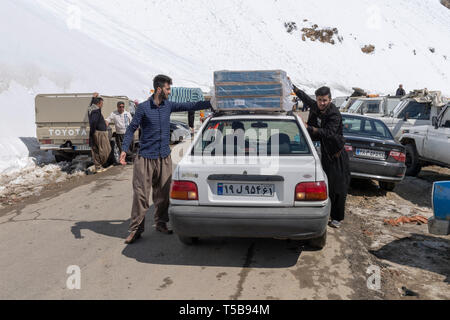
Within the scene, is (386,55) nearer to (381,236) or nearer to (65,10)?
(65,10)

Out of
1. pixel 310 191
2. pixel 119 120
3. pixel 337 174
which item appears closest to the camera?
pixel 310 191

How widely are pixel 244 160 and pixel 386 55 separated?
71.5 m

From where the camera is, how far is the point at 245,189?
3.75 metres

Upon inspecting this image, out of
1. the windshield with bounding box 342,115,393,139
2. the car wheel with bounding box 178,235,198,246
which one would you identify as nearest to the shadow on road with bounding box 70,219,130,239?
the car wheel with bounding box 178,235,198,246

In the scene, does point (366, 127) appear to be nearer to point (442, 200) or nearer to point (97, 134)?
point (442, 200)

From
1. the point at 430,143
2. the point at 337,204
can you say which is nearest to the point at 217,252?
the point at 337,204

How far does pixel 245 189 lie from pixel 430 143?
6.26 meters

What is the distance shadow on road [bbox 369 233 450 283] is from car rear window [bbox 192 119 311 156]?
1.66 metres

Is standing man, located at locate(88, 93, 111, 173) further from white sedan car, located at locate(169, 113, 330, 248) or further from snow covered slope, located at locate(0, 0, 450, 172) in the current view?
white sedan car, located at locate(169, 113, 330, 248)

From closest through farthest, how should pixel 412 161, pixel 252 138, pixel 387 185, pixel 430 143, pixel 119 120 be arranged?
1. pixel 252 138
2. pixel 387 185
3. pixel 430 143
4. pixel 412 161
5. pixel 119 120

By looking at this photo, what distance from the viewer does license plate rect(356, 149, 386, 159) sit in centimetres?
698

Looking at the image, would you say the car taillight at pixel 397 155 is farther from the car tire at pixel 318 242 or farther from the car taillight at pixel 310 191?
the car taillight at pixel 310 191

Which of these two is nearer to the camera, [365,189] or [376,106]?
[365,189]

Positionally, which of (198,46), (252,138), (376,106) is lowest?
(252,138)
